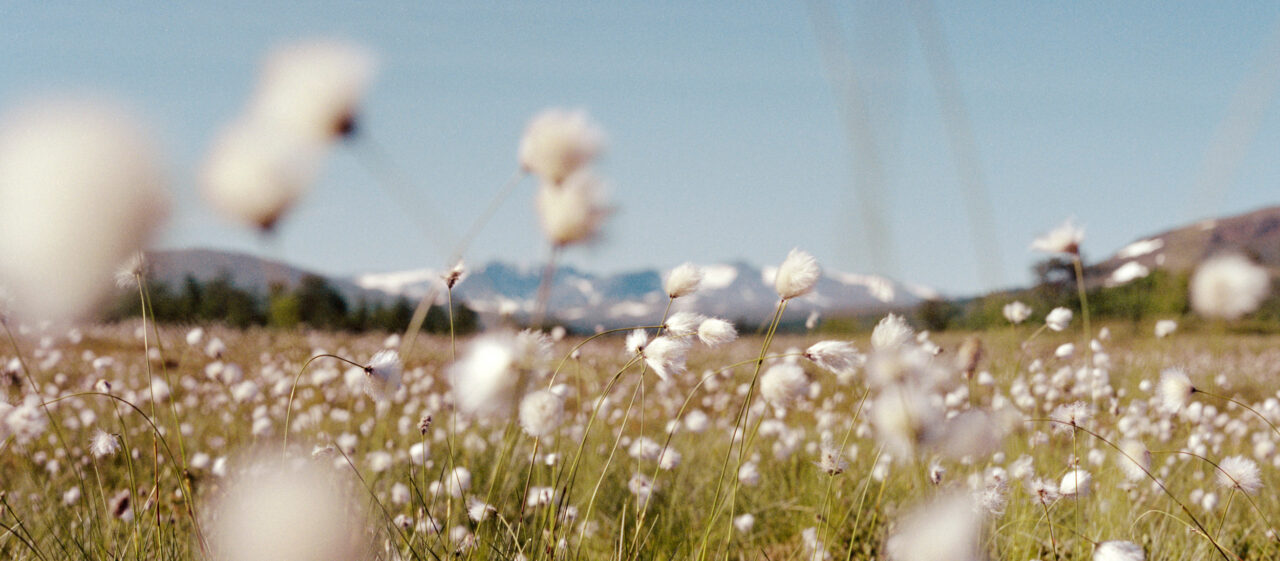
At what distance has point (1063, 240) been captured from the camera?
255 centimetres

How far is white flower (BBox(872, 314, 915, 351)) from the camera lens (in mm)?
1256

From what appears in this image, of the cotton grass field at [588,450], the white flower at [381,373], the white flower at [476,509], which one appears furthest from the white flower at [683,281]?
the white flower at [476,509]

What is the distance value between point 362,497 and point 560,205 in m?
1.81

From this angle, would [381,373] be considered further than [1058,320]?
No

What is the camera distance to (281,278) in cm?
161

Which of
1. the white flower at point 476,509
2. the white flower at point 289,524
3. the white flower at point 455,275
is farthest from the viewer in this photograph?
the white flower at point 476,509

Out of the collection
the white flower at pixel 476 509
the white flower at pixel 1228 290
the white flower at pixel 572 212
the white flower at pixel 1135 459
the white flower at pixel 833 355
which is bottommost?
the white flower at pixel 1135 459

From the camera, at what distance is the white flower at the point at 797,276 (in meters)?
1.44

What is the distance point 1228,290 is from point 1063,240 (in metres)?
0.59

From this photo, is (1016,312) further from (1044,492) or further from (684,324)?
(684,324)

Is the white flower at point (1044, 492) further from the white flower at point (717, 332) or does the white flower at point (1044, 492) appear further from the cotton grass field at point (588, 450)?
the white flower at point (717, 332)

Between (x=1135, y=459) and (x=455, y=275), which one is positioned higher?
(x=455, y=275)

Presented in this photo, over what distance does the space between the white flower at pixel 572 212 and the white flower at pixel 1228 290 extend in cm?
212

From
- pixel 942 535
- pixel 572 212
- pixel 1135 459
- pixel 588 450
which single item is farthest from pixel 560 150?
pixel 588 450
